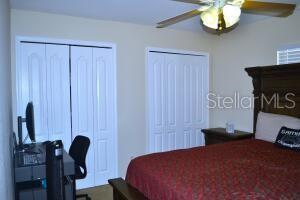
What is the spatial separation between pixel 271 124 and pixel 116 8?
248cm

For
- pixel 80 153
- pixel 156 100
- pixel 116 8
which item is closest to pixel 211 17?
pixel 116 8

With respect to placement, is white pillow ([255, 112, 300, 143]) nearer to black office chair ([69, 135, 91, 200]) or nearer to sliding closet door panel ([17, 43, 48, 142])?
black office chair ([69, 135, 91, 200])

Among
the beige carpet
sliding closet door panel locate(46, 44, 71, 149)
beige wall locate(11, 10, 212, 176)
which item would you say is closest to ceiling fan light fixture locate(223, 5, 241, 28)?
beige wall locate(11, 10, 212, 176)

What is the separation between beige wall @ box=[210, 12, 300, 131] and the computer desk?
2.86 meters

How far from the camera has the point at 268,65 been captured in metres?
3.59

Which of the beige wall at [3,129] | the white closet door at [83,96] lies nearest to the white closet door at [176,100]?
the white closet door at [83,96]

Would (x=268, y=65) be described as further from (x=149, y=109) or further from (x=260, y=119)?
(x=149, y=109)

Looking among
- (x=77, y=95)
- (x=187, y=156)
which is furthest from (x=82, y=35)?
(x=187, y=156)

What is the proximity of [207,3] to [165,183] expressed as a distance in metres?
1.57

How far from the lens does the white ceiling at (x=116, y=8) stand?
2.91 metres

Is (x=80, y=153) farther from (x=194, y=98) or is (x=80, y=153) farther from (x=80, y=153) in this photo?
(x=194, y=98)

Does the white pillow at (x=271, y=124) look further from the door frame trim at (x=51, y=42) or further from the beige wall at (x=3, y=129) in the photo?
the beige wall at (x=3, y=129)

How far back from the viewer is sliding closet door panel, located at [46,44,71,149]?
3320mm

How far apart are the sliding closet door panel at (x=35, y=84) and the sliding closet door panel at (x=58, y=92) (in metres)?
0.06
